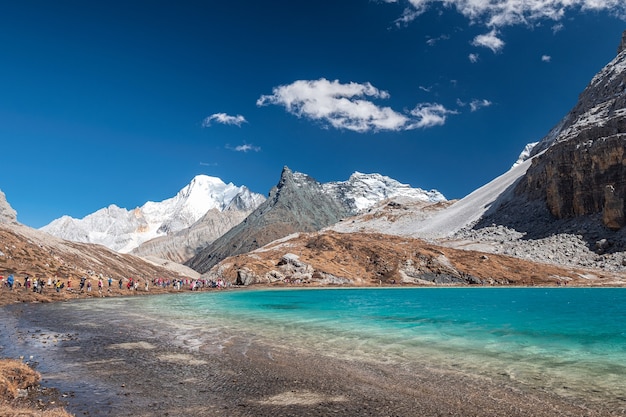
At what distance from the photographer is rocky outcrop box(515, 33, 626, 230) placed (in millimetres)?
122312

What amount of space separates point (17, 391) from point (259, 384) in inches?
274

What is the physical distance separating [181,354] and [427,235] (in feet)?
536

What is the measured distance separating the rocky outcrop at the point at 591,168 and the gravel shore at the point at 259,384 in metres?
131

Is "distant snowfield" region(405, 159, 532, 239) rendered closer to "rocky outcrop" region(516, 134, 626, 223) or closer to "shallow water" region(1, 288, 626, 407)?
"rocky outcrop" region(516, 134, 626, 223)

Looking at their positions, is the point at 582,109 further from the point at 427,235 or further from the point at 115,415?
the point at 115,415

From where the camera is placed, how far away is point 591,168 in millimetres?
132875

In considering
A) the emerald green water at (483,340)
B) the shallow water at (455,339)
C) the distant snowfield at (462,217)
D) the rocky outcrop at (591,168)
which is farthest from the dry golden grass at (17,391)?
the distant snowfield at (462,217)

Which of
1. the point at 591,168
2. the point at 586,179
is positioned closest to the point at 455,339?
the point at 586,179

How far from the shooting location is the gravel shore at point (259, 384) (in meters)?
11.0

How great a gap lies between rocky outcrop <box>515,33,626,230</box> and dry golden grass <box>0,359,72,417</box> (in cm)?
14093

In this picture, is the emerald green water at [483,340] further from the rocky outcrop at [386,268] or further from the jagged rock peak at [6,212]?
the jagged rock peak at [6,212]

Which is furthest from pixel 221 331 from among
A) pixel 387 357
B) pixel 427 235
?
pixel 427 235

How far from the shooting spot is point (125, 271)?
127938 millimetres

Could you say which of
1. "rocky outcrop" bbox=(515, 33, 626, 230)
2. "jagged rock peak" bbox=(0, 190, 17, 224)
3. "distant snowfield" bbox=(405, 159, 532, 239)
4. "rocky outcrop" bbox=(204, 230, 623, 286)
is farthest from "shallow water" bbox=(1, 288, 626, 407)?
"distant snowfield" bbox=(405, 159, 532, 239)
